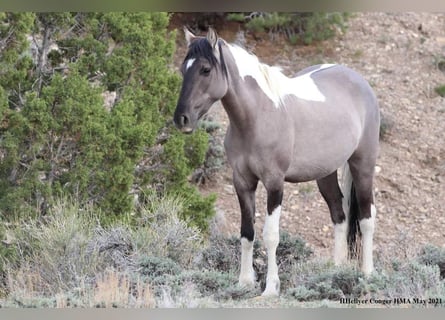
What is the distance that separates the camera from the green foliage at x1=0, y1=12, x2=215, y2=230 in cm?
714

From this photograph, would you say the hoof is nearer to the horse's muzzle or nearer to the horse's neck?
the horse's neck

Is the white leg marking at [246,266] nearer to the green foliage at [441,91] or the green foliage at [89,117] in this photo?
the green foliage at [89,117]

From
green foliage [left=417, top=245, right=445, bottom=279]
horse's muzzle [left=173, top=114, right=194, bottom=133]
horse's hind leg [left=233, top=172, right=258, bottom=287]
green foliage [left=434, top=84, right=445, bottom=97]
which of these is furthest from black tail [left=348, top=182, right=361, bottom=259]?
green foliage [left=434, top=84, right=445, bottom=97]

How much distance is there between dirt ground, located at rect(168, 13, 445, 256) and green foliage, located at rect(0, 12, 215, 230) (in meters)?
1.42

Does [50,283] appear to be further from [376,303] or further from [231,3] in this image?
[231,3]

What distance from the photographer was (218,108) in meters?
A: 10.8

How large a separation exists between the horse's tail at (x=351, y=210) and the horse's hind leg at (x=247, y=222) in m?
1.06

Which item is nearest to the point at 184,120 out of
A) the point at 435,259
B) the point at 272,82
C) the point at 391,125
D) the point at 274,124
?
the point at 274,124

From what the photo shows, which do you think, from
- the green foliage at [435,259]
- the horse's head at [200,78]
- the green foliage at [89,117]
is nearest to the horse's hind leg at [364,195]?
the green foliage at [435,259]

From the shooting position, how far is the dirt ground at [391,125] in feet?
31.8

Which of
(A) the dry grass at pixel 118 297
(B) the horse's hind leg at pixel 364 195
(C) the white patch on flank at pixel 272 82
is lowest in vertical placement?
(A) the dry grass at pixel 118 297

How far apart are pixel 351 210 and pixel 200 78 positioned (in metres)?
1.92

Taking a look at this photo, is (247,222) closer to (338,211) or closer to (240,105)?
(240,105)

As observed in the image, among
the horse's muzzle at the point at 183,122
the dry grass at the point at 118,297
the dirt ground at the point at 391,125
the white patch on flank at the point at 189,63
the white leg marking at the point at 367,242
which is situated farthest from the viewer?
the dirt ground at the point at 391,125
